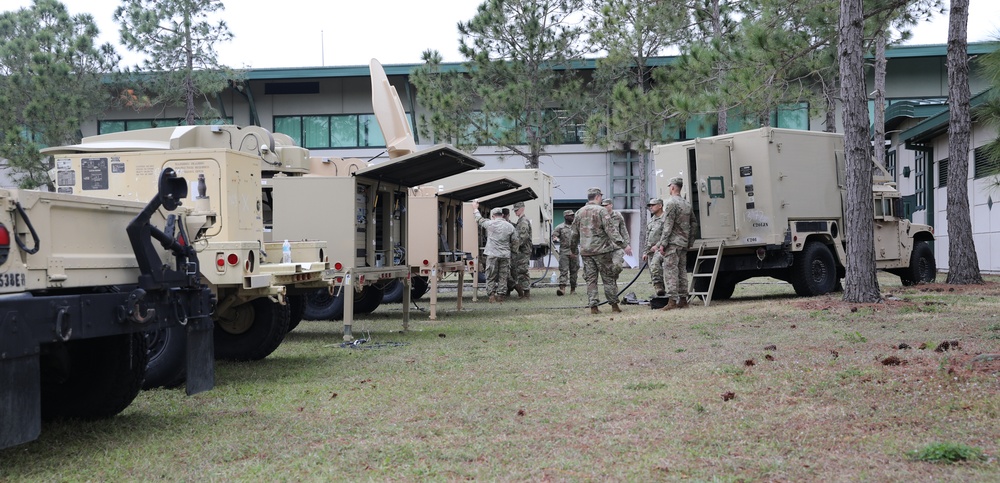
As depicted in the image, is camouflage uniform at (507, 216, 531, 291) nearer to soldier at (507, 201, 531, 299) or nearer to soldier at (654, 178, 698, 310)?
soldier at (507, 201, 531, 299)

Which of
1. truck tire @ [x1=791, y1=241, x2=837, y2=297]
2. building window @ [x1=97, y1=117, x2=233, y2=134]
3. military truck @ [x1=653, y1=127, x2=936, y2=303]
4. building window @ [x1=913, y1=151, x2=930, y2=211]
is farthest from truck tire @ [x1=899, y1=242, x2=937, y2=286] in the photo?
building window @ [x1=97, y1=117, x2=233, y2=134]

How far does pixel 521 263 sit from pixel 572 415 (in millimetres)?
14370

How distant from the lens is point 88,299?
5.34 m

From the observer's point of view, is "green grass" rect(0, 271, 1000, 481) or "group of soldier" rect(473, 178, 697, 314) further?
"group of soldier" rect(473, 178, 697, 314)

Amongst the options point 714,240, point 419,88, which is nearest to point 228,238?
point 714,240

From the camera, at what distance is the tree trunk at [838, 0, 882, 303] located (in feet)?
45.2

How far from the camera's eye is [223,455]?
5.45 m

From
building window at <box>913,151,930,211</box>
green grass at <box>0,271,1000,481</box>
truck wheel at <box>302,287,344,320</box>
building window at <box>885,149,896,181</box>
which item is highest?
building window at <box>885,149,896,181</box>

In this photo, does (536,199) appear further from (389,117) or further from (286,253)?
(286,253)

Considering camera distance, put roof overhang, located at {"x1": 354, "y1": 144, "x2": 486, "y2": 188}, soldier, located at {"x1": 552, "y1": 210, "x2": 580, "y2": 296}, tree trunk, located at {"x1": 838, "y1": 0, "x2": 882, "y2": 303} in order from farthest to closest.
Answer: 1. soldier, located at {"x1": 552, "y1": 210, "x2": 580, "y2": 296}
2. tree trunk, located at {"x1": 838, "y1": 0, "x2": 882, "y2": 303}
3. roof overhang, located at {"x1": 354, "y1": 144, "x2": 486, "y2": 188}

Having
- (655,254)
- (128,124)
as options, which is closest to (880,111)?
(655,254)

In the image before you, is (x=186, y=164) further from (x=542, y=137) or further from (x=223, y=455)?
(x=542, y=137)

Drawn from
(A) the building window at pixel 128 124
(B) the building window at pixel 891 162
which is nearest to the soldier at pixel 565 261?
(B) the building window at pixel 891 162

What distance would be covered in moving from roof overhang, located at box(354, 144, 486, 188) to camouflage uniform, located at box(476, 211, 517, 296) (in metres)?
5.67
